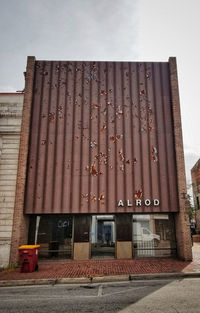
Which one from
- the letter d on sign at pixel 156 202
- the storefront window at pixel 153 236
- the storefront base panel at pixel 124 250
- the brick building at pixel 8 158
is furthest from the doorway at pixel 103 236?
the brick building at pixel 8 158

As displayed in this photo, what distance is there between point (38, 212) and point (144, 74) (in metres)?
10.4

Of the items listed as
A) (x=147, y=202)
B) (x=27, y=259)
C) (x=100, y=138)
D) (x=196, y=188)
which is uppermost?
(x=100, y=138)

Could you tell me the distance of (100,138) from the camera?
12.9 meters

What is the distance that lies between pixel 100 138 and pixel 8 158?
5289 mm

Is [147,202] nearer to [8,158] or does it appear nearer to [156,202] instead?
[156,202]


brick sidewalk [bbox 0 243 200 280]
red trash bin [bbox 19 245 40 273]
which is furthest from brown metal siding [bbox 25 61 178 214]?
brick sidewalk [bbox 0 243 200 280]

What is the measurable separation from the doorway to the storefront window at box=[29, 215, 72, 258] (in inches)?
52.3

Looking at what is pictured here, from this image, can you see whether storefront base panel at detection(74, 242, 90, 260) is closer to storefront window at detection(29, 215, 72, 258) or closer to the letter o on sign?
storefront window at detection(29, 215, 72, 258)

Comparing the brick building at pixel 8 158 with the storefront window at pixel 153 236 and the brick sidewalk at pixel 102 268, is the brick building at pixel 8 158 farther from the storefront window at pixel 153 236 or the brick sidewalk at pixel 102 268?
the storefront window at pixel 153 236

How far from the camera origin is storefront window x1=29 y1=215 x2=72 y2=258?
12031 millimetres

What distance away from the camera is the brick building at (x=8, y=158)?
11.3 m

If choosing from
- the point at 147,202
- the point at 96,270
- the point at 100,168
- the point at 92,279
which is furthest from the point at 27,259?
the point at 147,202

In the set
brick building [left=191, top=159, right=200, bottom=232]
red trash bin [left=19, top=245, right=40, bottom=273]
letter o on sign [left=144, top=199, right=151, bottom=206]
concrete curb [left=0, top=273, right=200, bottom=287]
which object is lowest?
concrete curb [left=0, top=273, right=200, bottom=287]

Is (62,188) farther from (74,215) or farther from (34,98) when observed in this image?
(34,98)
